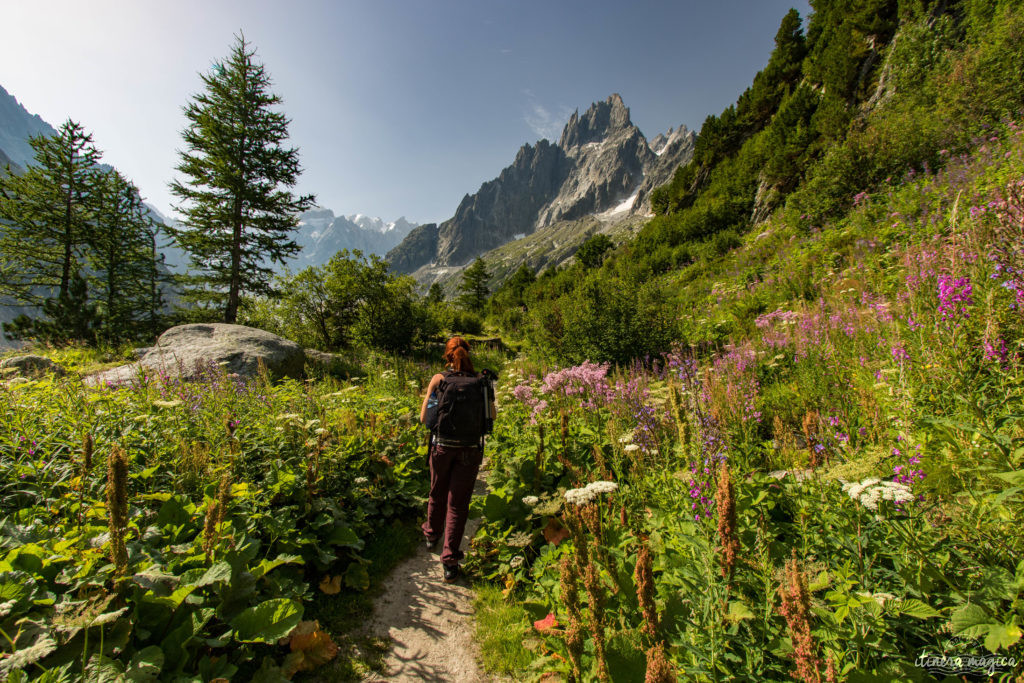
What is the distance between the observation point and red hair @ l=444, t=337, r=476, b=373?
4.21 metres

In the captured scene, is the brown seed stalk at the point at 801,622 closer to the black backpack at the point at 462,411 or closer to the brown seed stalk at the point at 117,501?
the brown seed stalk at the point at 117,501

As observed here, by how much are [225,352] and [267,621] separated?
8.40m

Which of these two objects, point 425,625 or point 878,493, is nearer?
point 878,493

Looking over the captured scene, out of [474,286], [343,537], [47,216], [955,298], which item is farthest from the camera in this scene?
[474,286]

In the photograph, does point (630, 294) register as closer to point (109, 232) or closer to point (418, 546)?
point (418, 546)

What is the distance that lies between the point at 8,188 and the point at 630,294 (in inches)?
1001

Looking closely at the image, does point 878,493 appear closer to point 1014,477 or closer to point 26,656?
point 1014,477

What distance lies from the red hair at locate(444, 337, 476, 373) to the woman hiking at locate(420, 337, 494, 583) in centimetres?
14

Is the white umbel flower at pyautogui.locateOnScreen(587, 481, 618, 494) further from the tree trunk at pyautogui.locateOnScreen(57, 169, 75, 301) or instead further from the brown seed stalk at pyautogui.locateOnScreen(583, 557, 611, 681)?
the tree trunk at pyautogui.locateOnScreen(57, 169, 75, 301)

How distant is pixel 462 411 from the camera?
12.5 ft

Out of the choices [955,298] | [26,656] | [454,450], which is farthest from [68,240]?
[955,298]

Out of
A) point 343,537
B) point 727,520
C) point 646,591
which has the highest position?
point 727,520

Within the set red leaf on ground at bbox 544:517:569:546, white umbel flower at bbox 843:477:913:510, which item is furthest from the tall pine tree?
white umbel flower at bbox 843:477:913:510

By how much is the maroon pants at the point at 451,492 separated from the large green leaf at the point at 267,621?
168 centimetres
